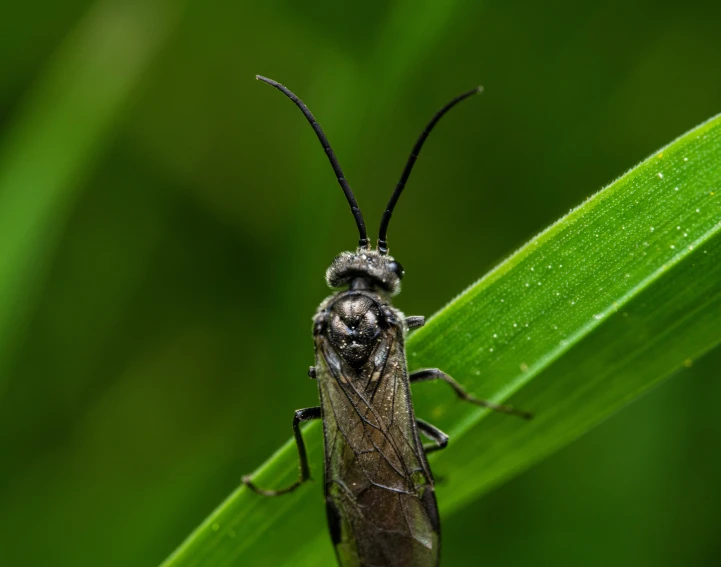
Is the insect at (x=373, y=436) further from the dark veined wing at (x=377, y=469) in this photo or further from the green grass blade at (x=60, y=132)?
the green grass blade at (x=60, y=132)

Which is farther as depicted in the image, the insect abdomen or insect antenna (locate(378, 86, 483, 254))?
insect antenna (locate(378, 86, 483, 254))

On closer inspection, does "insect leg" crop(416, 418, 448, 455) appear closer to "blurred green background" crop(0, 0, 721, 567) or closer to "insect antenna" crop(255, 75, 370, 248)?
"insect antenna" crop(255, 75, 370, 248)

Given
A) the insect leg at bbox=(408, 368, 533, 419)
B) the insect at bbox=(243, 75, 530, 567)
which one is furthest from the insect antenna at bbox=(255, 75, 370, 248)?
the insect leg at bbox=(408, 368, 533, 419)

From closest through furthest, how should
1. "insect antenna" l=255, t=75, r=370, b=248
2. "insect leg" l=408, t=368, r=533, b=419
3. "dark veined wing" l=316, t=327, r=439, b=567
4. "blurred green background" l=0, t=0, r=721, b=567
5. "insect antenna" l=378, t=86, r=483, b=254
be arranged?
"dark veined wing" l=316, t=327, r=439, b=567 → "insect leg" l=408, t=368, r=533, b=419 → "insect antenna" l=378, t=86, r=483, b=254 → "insect antenna" l=255, t=75, r=370, b=248 → "blurred green background" l=0, t=0, r=721, b=567

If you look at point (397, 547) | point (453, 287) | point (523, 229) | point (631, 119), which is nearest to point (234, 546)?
point (397, 547)

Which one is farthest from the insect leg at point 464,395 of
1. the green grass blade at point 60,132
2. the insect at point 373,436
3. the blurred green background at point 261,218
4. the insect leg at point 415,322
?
the green grass blade at point 60,132

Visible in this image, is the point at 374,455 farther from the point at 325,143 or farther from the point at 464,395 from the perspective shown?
the point at 325,143

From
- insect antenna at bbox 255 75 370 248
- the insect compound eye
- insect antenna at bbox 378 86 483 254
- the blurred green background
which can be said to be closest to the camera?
insect antenna at bbox 378 86 483 254

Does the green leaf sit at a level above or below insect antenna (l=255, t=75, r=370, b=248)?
below
